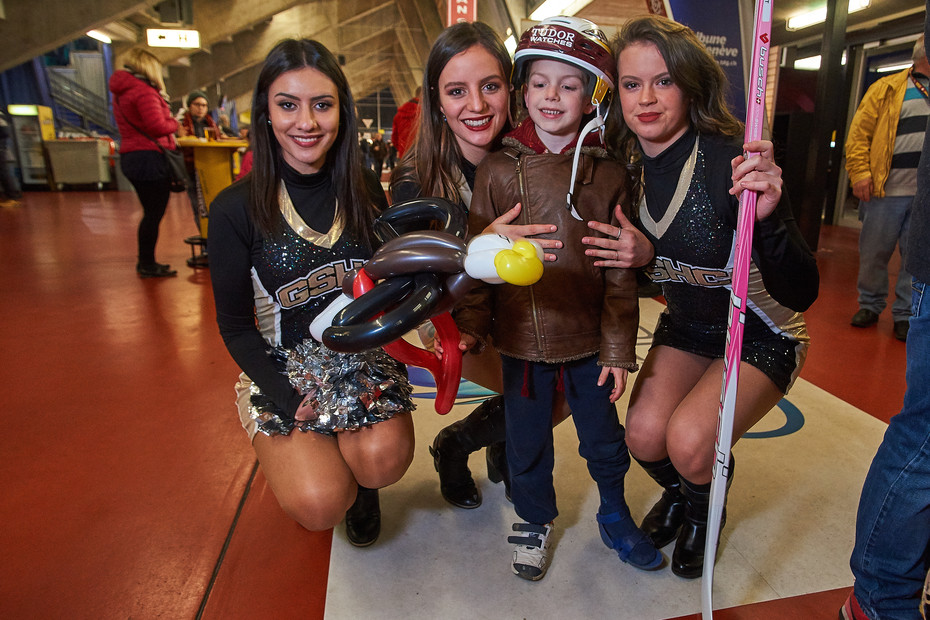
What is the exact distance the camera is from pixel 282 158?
1704mm

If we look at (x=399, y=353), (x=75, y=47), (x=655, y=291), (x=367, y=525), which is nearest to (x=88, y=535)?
(x=367, y=525)

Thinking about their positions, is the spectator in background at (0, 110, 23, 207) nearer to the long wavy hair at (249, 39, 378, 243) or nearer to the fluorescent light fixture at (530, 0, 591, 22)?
the fluorescent light fixture at (530, 0, 591, 22)

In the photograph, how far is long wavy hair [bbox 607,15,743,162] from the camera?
4.89ft

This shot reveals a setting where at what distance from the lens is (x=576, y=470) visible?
7.07 feet

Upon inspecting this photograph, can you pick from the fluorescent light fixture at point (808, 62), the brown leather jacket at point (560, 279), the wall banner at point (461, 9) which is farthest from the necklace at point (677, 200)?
the fluorescent light fixture at point (808, 62)

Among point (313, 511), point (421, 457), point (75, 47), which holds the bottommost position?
point (421, 457)

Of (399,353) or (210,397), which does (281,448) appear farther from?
(210,397)

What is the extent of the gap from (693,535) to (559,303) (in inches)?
28.8

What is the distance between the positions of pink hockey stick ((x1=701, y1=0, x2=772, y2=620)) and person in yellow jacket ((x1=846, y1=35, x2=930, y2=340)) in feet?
9.54

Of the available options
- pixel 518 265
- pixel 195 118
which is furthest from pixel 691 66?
pixel 195 118

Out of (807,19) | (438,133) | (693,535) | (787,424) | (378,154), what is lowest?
(787,424)

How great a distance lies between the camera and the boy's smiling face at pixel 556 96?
1.51 m

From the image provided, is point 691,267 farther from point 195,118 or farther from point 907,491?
point 195,118

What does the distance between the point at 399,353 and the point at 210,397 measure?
6.07ft
